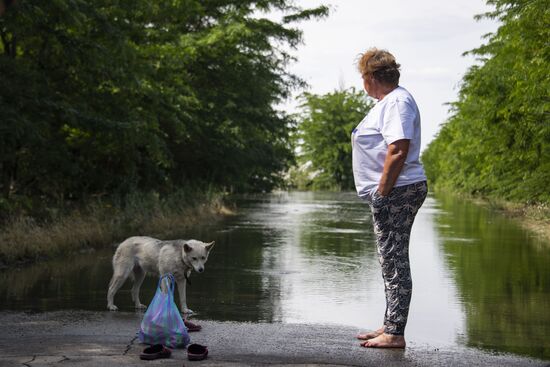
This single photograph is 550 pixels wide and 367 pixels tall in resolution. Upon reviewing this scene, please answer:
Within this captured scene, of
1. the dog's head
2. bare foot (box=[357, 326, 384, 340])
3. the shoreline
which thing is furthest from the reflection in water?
the dog's head

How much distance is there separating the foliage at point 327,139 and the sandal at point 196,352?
91993 millimetres

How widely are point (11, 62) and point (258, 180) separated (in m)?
41.3

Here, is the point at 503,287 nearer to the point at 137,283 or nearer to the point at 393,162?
the point at 137,283

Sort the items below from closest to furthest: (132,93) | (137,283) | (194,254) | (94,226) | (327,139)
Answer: (194,254), (137,283), (94,226), (132,93), (327,139)

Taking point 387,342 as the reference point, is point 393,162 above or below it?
above

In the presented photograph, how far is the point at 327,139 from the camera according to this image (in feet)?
333

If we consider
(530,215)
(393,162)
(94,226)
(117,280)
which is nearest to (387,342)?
(393,162)

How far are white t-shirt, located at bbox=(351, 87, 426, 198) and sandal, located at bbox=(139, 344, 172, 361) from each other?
2020mm

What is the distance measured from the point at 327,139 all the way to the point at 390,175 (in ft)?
313

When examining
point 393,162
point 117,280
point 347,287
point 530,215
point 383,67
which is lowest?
point 347,287

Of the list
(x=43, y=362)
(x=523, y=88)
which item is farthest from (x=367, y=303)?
(x=523, y=88)

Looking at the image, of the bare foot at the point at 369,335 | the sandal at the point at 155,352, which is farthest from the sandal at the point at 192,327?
the bare foot at the point at 369,335

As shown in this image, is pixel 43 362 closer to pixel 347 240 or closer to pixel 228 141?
pixel 347 240

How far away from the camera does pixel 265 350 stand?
21.1 ft
